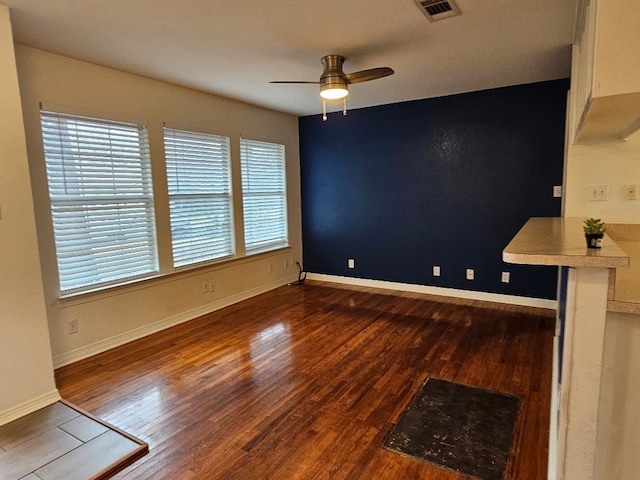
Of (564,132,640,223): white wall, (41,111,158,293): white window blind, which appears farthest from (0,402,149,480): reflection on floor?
(564,132,640,223): white wall

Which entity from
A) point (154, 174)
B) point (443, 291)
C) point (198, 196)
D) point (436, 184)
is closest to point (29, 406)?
point (154, 174)

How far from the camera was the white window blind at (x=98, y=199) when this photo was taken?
3045mm

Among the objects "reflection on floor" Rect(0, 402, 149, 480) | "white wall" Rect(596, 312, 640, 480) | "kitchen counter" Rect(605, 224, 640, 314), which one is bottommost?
"reflection on floor" Rect(0, 402, 149, 480)

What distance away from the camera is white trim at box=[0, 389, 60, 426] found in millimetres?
2375

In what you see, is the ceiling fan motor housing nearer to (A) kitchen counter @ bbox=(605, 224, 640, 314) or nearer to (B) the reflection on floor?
(A) kitchen counter @ bbox=(605, 224, 640, 314)

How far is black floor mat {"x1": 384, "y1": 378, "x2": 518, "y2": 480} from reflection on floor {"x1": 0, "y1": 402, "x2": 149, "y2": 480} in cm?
142

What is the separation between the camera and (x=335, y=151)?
5434mm

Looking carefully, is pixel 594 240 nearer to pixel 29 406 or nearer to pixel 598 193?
pixel 598 193

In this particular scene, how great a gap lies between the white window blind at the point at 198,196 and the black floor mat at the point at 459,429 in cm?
279

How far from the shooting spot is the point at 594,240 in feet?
4.19

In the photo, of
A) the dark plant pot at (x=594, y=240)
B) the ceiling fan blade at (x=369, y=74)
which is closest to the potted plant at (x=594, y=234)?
the dark plant pot at (x=594, y=240)

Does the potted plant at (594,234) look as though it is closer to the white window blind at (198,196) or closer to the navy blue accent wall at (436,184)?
the navy blue accent wall at (436,184)

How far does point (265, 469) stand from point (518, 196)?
12.4 feet

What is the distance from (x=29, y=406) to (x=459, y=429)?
104 inches
